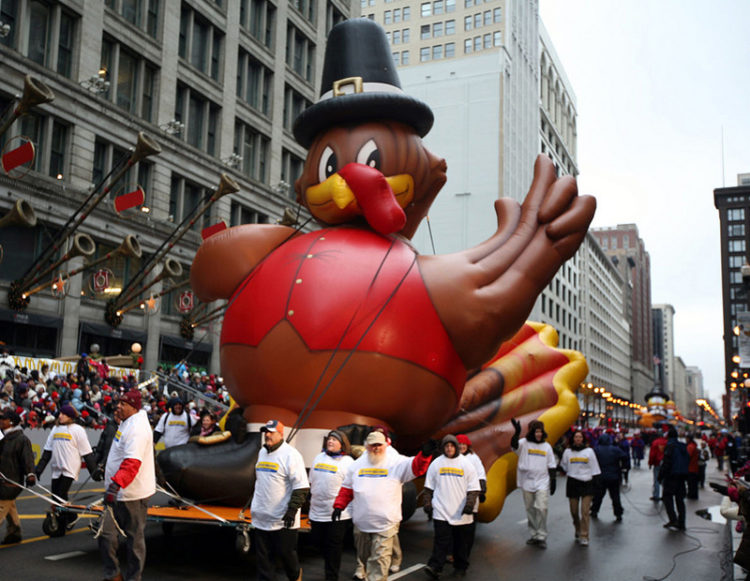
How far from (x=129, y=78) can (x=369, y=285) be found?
859 inches

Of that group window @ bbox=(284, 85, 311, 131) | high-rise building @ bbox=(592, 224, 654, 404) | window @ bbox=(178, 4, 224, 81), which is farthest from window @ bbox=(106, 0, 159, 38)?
high-rise building @ bbox=(592, 224, 654, 404)

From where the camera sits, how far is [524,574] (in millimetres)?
8461

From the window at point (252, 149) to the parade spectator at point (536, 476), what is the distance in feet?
82.1

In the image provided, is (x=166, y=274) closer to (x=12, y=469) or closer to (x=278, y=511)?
(x=12, y=469)

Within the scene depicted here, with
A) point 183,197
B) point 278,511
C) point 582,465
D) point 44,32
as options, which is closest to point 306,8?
point 183,197

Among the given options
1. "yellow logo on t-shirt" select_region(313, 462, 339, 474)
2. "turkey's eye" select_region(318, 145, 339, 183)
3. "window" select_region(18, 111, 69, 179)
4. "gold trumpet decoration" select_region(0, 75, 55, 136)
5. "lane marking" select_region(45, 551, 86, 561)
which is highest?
"window" select_region(18, 111, 69, 179)

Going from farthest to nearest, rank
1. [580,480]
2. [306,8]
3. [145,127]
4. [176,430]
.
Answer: [306,8]
[145,127]
[176,430]
[580,480]

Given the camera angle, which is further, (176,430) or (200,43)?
(200,43)

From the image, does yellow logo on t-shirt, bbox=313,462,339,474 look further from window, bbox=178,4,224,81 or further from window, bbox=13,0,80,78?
window, bbox=178,4,224,81

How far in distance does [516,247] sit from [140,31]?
2237cm

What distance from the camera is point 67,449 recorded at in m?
9.49

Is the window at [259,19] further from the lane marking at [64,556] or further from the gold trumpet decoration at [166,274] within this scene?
the lane marking at [64,556]

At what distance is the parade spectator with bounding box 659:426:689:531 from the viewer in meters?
12.3

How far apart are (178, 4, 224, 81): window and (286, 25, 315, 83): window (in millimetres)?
5732
